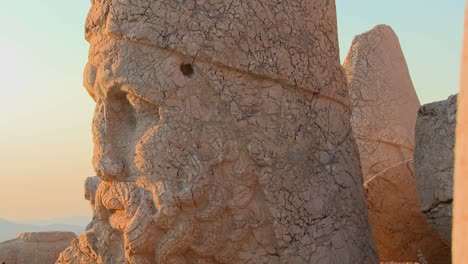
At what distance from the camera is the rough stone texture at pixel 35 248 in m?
6.54

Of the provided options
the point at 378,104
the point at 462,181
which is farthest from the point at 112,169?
the point at 378,104

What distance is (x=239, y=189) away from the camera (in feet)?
11.1

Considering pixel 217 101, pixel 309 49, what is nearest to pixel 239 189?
pixel 217 101

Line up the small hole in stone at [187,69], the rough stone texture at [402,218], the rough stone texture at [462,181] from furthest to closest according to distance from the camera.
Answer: the rough stone texture at [402,218]
the small hole in stone at [187,69]
the rough stone texture at [462,181]

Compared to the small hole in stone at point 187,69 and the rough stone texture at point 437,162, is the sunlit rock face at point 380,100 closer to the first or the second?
the rough stone texture at point 437,162

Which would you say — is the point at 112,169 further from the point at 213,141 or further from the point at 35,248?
the point at 35,248

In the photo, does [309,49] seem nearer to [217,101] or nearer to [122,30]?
[217,101]

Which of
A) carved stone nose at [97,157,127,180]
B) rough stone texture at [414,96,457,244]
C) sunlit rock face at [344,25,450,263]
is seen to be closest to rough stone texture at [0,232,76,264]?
sunlit rock face at [344,25,450,263]

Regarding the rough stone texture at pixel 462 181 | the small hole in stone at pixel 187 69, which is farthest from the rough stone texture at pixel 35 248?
the rough stone texture at pixel 462 181

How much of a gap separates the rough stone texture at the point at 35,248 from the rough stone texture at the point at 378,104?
2.83 m

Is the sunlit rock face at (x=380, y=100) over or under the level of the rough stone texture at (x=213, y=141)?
over

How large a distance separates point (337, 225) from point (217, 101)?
0.85m

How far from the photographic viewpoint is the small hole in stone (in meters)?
3.43

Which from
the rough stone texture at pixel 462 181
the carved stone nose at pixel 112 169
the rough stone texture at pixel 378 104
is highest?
the rough stone texture at pixel 378 104
